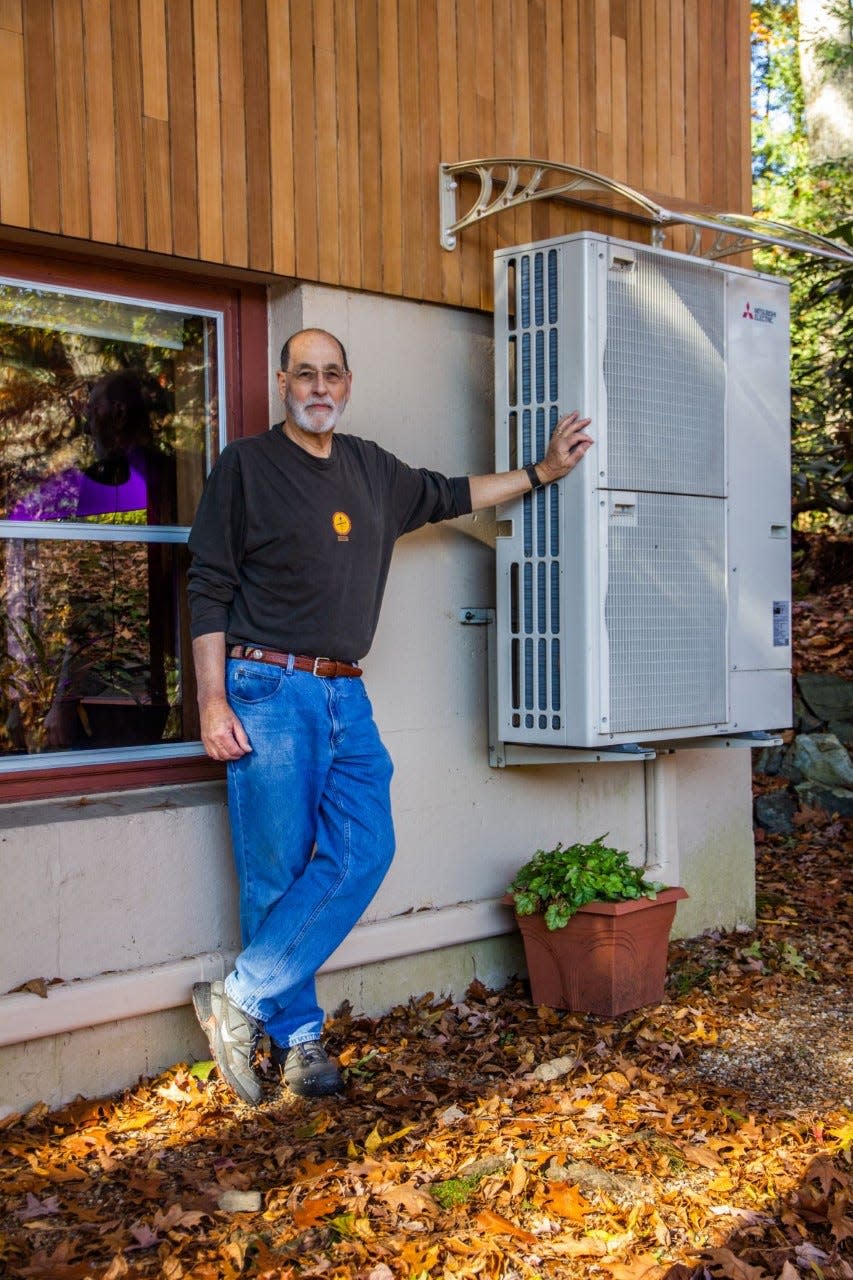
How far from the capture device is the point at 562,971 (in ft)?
16.6

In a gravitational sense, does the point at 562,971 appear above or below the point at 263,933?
below

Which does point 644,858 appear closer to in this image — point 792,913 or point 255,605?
point 792,913

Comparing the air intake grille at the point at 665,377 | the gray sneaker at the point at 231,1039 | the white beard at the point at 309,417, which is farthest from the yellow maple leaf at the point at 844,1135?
the white beard at the point at 309,417

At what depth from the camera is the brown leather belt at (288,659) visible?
4250 millimetres

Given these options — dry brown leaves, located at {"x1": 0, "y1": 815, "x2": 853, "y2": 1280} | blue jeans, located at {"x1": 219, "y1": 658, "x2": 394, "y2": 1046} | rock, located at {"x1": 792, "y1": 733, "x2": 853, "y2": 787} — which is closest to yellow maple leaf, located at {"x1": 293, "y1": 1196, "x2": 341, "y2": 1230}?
dry brown leaves, located at {"x1": 0, "y1": 815, "x2": 853, "y2": 1280}

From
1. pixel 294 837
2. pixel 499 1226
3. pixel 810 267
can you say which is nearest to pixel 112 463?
Result: pixel 294 837

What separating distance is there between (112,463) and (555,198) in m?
2.23

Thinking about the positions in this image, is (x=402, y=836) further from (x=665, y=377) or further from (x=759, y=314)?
(x=759, y=314)

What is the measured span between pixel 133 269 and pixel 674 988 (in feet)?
10.8

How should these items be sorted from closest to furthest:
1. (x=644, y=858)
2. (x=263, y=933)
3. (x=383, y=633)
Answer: (x=263, y=933) → (x=383, y=633) → (x=644, y=858)

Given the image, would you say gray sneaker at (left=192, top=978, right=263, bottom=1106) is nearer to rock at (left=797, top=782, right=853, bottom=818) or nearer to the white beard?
the white beard

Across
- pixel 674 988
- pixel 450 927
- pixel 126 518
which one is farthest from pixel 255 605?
pixel 674 988

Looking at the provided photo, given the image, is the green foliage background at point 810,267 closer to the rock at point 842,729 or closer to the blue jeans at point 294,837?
the rock at point 842,729

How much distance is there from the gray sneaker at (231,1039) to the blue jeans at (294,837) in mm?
40
